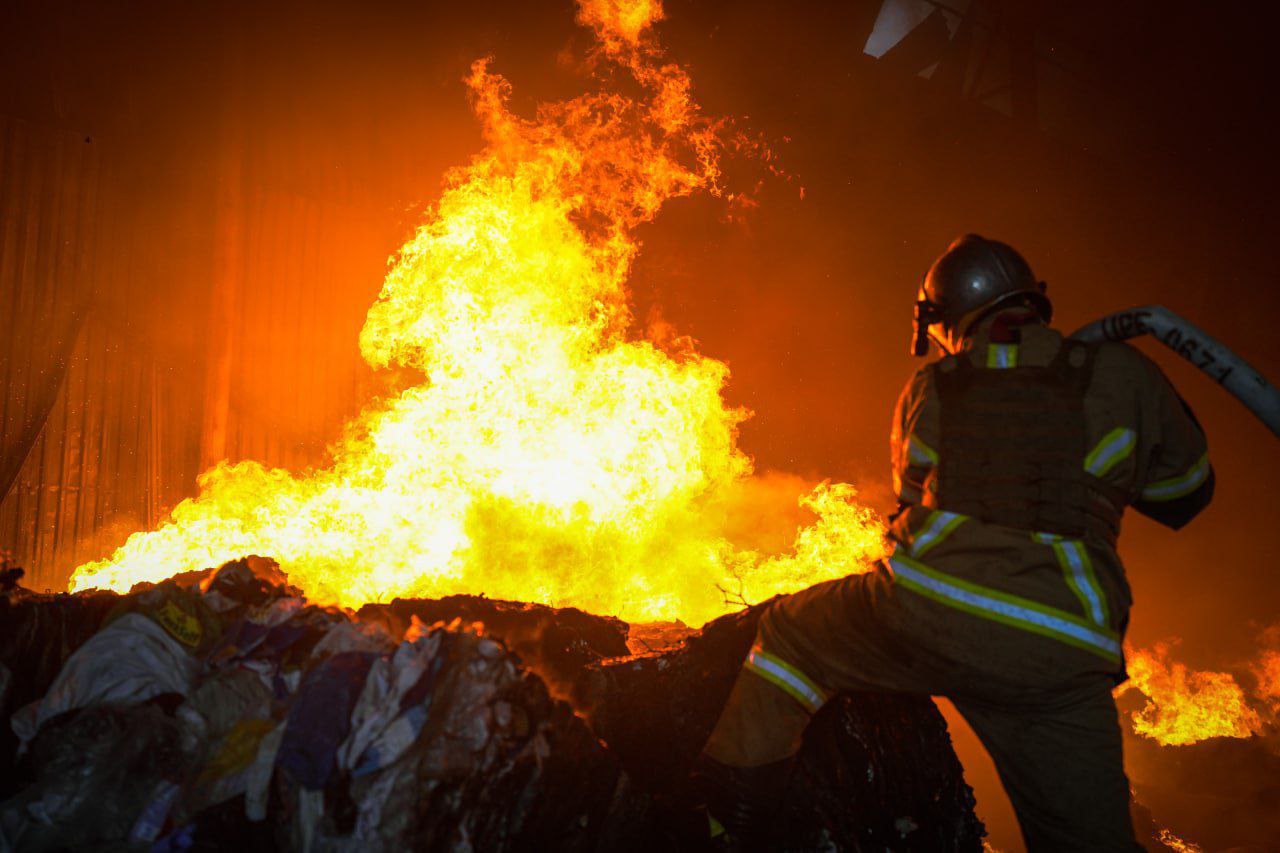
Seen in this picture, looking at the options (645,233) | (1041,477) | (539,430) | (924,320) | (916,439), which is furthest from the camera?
(645,233)

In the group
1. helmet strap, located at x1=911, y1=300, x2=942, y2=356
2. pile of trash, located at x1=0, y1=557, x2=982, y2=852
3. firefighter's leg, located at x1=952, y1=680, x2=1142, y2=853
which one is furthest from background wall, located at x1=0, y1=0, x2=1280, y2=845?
firefighter's leg, located at x1=952, y1=680, x2=1142, y2=853

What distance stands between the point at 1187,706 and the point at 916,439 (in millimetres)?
9506

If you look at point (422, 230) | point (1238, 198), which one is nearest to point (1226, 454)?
point (1238, 198)

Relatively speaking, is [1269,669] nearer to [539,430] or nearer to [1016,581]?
[539,430]

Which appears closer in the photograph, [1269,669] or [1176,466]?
[1176,466]

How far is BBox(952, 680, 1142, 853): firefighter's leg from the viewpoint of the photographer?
197 cm

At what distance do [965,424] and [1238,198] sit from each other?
520 inches

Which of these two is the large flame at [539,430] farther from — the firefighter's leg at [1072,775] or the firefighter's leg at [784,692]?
the firefighter's leg at [1072,775]

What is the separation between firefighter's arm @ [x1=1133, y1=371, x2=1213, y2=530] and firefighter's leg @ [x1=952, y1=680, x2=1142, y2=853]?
2.42 feet

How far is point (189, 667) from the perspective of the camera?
8.49 ft

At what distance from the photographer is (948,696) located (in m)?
2.26

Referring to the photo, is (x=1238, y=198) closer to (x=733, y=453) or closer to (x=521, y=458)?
(x=733, y=453)

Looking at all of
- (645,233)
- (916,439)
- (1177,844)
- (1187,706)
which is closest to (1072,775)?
(916,439)

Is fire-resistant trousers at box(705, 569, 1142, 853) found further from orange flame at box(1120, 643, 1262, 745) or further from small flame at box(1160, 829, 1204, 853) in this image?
orange flame at box(1120, 643, 1262, 745)
